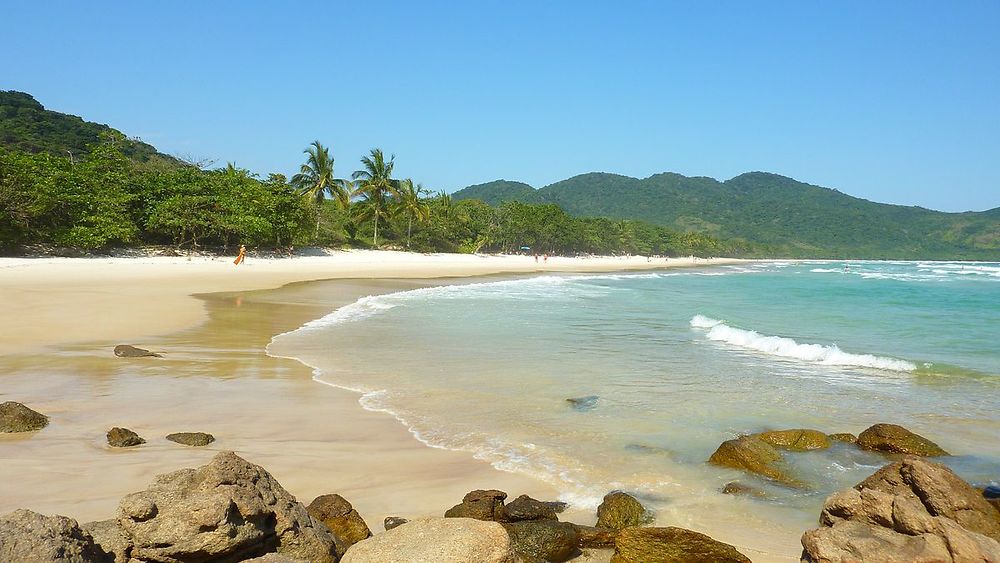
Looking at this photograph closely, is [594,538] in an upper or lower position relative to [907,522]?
lower

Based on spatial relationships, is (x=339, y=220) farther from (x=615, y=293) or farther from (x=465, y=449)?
(x=465, y=449)

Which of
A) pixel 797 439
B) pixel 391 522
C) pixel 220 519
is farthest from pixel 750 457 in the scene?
pixel 220 519

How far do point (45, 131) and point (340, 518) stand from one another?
101m

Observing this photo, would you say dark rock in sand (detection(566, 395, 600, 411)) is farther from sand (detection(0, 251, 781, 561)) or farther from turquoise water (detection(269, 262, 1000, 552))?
sand (detection(0, 251, 781, 561))

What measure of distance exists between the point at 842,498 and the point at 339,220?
65.1 meters

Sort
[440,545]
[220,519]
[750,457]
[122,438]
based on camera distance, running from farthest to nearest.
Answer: [750,457], [122,438], [220,519], [440,545]

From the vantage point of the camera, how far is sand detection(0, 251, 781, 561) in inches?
204

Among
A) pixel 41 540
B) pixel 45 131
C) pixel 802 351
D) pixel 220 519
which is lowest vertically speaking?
pixel 802 351

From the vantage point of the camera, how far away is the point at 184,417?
7.34m

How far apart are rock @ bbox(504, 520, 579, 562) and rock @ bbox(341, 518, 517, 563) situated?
1432 mm

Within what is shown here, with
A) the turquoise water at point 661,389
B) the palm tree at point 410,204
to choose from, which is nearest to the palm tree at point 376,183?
the palm tree at point 410,204

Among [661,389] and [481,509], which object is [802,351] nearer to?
[661,389]

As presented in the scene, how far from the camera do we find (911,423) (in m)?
8.41

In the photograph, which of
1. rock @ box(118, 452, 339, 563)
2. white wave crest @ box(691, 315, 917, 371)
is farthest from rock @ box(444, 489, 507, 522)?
white wave crest @ box(691, 315, 917, 371)
